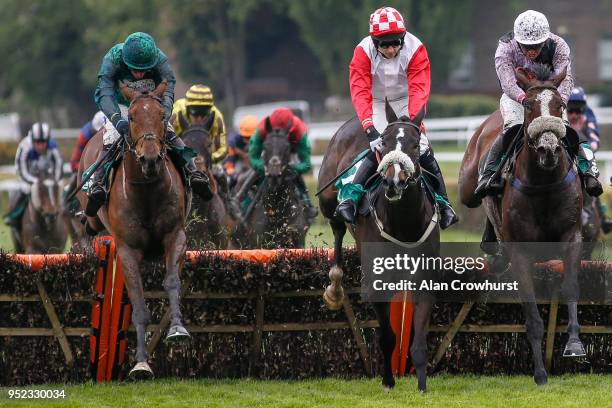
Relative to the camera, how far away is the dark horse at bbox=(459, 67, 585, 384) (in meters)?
8.11

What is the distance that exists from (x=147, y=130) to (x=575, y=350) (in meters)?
3.02

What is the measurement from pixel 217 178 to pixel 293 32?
3333cm

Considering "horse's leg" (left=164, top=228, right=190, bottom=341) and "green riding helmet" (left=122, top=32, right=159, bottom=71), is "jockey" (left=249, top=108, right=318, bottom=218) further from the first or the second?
"horse's leg" (left=164, top=228, right=190, bottom=341)

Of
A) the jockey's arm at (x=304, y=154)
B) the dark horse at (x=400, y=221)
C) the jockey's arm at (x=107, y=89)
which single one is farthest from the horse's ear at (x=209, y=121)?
the dark horse at (x=400, y=221)

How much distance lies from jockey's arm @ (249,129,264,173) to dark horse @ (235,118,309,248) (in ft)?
0.47

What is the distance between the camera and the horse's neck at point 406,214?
8070mm

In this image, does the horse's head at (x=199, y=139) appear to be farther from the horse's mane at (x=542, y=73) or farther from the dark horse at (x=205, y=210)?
the horse's mane at (x=542, y=73)

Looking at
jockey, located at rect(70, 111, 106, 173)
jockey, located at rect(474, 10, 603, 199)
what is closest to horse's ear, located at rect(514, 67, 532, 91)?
jockey, located at rect(474, 10, 603, 199)

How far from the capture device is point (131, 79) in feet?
29.9

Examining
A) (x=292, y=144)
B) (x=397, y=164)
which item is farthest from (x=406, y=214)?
(x=292, y=144)

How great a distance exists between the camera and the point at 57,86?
145ft

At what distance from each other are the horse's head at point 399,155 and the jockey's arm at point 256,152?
15.3 feet

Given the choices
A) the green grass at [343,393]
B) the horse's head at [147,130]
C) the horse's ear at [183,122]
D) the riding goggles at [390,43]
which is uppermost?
the riding goggles at [390,43]

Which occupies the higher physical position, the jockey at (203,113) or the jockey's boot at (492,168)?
the jockey at (203,113)
